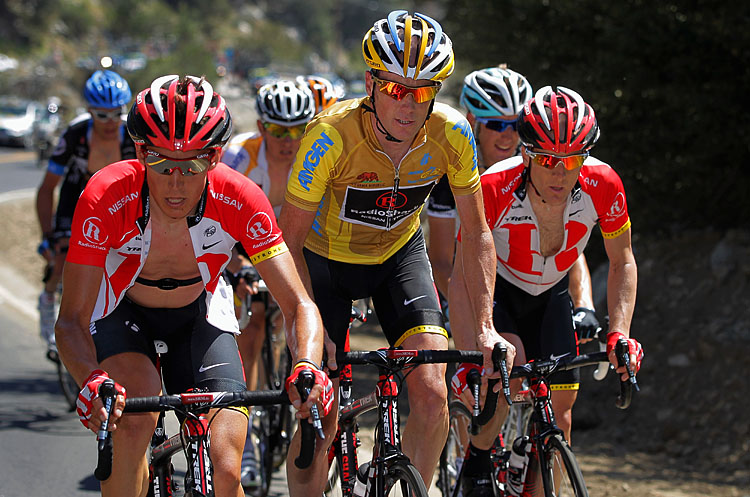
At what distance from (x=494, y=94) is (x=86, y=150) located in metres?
3.66

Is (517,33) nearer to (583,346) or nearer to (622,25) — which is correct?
(622,25)

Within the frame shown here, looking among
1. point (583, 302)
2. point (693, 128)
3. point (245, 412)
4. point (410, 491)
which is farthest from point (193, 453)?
point (693, 128)

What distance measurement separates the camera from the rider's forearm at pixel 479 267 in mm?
4555

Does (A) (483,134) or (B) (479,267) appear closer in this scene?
(B) (479,267)

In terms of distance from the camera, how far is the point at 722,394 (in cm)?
810

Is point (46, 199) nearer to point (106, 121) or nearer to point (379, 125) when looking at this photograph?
point (106, 121)

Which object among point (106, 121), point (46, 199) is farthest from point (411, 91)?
point (46, 199)

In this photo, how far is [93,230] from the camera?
387 centimetres

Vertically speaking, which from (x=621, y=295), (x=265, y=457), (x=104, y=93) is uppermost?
(x=104, y=93)

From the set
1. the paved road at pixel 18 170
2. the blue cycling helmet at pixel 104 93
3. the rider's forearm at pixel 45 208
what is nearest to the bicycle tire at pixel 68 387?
the rider's forearm at pixel 45 208

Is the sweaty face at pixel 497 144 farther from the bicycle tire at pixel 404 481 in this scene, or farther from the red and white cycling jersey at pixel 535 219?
the bicycle tire at pixel 404 481

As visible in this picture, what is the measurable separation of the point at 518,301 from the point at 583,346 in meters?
4.93

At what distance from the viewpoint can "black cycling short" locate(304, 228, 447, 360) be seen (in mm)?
4807

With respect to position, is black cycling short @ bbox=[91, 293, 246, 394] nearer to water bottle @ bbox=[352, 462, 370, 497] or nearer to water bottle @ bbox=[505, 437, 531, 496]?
water bottle @ bbox=[352, 462, 370, 497]
